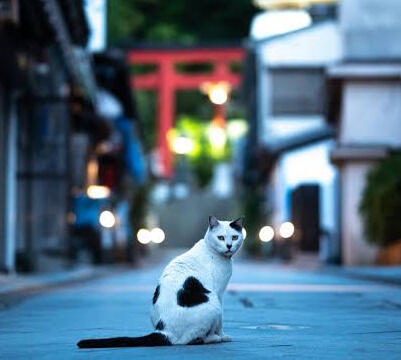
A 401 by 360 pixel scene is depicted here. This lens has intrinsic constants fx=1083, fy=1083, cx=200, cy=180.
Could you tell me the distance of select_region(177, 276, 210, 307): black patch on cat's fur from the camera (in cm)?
755

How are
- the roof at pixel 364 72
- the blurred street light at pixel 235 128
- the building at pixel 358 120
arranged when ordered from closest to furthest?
the building at pixel 358 120 < the roof at pixel 364 72 < the blurred street light at pixel 235 128

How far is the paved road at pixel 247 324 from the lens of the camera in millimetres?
7586

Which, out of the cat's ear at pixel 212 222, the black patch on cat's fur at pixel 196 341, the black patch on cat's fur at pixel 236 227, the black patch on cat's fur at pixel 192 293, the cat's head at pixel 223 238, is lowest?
the black patch on cat's fur at pixel 196 341

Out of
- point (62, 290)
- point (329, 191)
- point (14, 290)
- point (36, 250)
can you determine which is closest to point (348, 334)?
point (14, 290)

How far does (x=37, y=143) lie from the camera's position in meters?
28.0

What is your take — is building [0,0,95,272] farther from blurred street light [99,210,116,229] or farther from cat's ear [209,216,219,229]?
cat's ear [209,216,219,229]

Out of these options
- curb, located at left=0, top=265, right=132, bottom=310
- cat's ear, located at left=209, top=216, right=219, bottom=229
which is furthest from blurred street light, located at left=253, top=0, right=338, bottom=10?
cat's ear, located at left=209, top=216, right=219, bottom=229

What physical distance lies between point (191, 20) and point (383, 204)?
5256 cm

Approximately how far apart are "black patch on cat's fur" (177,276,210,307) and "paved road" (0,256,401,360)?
0.32 metres

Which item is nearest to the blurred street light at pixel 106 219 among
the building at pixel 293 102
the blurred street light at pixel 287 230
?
the blurred street light at pixel 287 230

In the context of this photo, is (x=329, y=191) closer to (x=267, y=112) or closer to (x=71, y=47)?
(x=267, y=112)

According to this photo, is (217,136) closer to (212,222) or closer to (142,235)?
(142,235)

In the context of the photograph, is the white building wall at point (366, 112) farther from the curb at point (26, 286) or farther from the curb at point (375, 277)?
the curb at point (26, 286)

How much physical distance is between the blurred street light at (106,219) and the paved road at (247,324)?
657 inches
